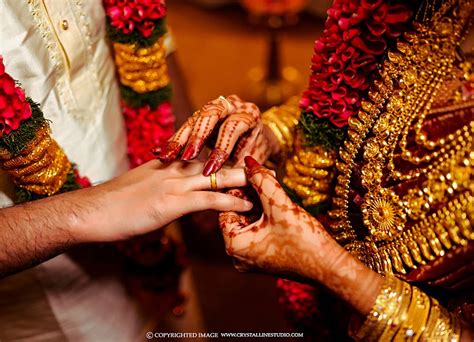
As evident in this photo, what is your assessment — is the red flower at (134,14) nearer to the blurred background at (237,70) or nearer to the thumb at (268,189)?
the thumb at (268,189)

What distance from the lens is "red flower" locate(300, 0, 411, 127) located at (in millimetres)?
827

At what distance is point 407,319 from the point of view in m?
0.78

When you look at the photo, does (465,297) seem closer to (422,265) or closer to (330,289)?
(422,265)

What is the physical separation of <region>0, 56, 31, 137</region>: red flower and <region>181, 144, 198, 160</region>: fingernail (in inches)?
11.4

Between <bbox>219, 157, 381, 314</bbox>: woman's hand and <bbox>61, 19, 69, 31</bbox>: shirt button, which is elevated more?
<bbox>61, 19, 69, 31</bbox>: shirt button

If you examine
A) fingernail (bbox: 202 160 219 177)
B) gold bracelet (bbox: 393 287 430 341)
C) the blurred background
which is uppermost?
fingernail (bbox: 202 160 219 177)

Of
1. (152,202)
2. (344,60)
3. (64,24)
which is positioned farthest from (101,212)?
(344,60)

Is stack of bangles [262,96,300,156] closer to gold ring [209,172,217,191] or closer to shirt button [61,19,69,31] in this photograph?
gold ring [209,172,217,191]

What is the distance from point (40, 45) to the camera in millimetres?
977

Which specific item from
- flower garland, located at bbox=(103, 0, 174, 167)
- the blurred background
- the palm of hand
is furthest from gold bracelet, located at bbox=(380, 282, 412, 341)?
the blurred background

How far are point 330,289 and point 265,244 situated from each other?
5.2 inches

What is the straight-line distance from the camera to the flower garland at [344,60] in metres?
0.83

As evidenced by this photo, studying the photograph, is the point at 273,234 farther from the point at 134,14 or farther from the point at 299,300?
the point at 134,14

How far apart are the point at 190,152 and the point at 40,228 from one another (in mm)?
301
